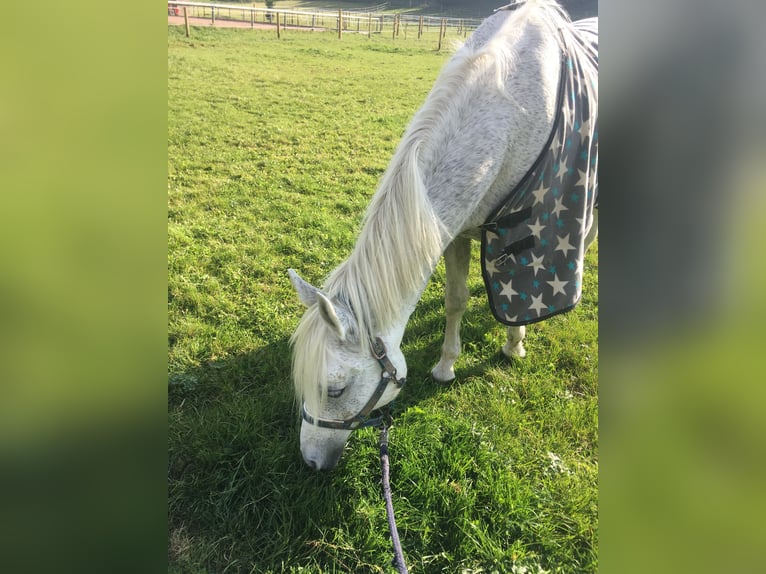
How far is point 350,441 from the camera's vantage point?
2.52 m

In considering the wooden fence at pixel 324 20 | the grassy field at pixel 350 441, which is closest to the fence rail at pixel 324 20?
the wooden fence at pixel 324 20

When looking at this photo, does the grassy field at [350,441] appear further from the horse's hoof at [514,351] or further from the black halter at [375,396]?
the black halter at [375,396]

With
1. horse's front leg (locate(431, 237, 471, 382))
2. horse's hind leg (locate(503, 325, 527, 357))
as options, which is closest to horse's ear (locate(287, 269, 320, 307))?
horse's front leg (locate(431, 237, 471, 382))

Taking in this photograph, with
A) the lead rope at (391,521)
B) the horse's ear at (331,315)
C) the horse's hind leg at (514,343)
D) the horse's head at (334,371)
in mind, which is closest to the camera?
the lead rope at (391,521)

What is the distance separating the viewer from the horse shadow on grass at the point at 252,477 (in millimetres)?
2094

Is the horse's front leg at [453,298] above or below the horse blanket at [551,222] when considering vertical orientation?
below

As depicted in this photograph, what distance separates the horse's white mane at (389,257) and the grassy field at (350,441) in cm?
68

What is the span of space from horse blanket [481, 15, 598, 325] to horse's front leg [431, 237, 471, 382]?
19.4 inches

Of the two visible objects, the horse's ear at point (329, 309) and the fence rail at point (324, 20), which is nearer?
the horse's ear at point (329, 309)
